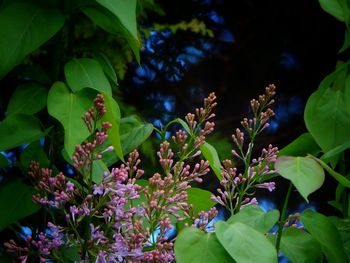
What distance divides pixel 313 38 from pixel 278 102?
0.98 ft

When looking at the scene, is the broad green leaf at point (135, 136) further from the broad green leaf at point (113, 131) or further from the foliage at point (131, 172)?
the broad green leaf at point (113, 131)

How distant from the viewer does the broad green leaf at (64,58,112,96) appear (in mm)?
949

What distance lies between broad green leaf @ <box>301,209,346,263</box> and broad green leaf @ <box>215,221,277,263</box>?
0.10 metres

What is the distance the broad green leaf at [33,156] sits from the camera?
39.0 inches

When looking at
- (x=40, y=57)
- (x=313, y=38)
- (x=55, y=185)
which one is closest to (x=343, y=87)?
(x=55, y=185)

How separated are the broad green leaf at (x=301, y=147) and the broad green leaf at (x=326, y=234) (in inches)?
5.7

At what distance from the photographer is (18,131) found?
89 centimetres

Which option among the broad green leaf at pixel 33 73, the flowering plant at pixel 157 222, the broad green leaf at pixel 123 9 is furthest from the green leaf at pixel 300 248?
the broad green leaf at pixel 33 73

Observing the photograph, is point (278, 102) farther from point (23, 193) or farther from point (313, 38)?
point (23, 193)

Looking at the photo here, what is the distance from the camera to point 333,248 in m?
0.76

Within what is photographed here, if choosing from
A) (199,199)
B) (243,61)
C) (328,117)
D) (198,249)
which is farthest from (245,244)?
(243,61)

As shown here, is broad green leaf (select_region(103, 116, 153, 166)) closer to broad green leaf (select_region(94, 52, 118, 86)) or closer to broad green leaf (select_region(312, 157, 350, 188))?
broad green leaf (select_region(94, 52, 118, 86))

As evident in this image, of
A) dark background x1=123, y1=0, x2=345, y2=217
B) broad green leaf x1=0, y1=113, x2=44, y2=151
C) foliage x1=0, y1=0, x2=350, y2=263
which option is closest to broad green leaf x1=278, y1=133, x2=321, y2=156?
foliage x1=0, y1=0, x2=350, y2=263

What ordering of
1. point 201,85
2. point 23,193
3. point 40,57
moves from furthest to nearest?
1. point 201,85
2. point 40,57
3. point 23,193
